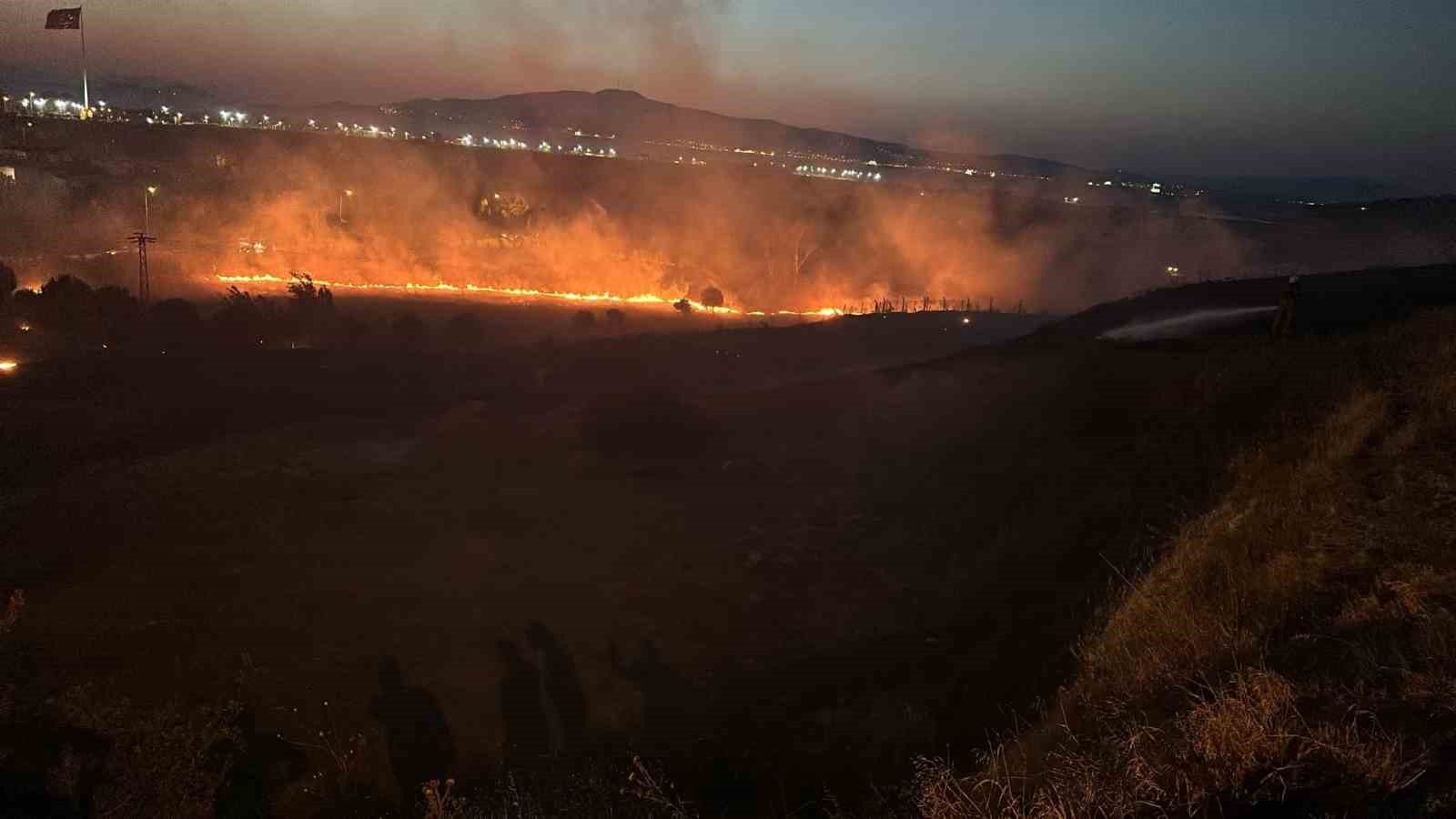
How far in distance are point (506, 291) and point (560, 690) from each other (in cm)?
4548

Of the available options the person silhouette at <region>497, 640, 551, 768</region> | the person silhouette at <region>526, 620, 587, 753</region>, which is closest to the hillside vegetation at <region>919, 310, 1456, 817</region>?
the person silhouette at <region>526, 620, 587, 753</region>

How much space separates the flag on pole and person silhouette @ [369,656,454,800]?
5780 cm

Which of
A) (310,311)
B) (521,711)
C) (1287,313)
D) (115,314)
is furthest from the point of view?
(310,311)

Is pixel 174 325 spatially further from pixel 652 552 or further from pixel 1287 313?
pixel 1287 313

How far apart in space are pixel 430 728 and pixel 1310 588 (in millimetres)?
6915

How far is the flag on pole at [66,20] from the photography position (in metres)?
48.8

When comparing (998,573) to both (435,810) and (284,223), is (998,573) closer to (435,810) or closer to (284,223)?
(435,810)

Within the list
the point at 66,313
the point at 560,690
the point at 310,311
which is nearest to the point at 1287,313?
the point at 560,690

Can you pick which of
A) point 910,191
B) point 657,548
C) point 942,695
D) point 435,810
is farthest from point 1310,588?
point 910,191

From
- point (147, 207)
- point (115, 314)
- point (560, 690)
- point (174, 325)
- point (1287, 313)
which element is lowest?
point (560, 690)

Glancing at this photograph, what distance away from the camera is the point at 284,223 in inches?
2197

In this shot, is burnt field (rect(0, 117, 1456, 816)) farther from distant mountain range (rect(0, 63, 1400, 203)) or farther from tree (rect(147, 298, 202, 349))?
distant mountain range (rect(0, 63, 1400, 203))

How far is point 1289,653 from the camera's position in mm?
4422

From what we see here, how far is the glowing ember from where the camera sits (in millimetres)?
47219
